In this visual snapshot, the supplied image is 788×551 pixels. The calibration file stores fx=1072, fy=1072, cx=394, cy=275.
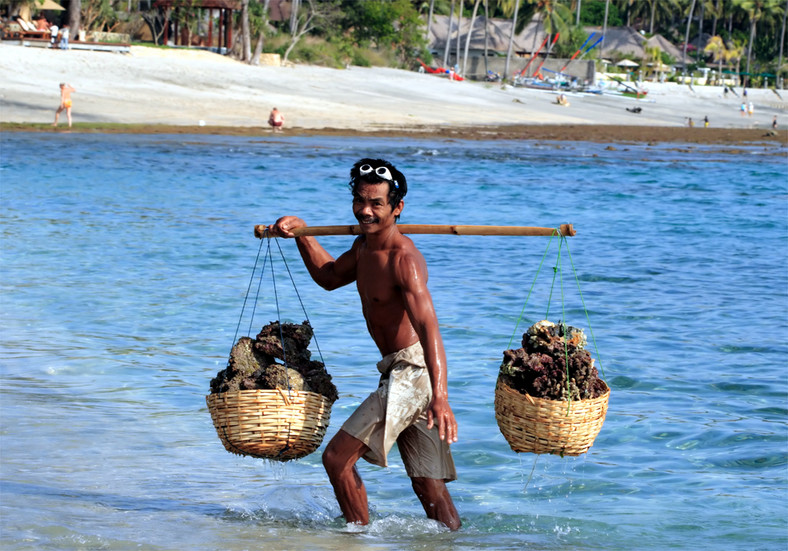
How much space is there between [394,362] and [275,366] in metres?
0.50

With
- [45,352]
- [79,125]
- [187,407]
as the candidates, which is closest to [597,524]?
[187,407]

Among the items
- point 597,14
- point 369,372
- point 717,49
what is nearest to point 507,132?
point 369,372

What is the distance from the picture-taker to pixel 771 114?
Result: 62.1m

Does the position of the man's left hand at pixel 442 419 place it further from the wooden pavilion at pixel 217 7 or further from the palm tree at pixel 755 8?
the palm tree at pixel 755 8

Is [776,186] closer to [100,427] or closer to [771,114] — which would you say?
[100,427]

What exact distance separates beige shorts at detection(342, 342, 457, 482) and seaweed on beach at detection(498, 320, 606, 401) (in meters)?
0.37

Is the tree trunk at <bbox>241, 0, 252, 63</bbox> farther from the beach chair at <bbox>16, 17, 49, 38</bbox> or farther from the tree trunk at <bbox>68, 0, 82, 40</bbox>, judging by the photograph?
the beach chair at <bbox>16, 17, 49, 38</bbox>

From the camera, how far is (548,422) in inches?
170

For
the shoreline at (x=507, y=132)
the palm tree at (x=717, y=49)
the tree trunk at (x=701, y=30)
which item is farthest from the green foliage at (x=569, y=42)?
the shoreline at (x=507, y=132)

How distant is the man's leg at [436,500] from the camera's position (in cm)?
455

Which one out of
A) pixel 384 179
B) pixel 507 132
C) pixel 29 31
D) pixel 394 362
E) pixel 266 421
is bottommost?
pixel 266 421

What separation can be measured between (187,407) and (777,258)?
9.77 meters

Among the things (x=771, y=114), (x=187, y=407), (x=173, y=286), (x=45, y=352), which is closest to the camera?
(x=187, y=407)

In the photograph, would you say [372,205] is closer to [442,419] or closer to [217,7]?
[442,419]
